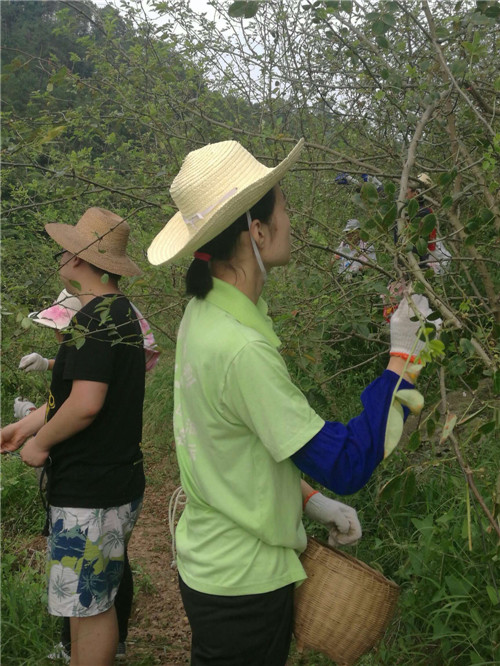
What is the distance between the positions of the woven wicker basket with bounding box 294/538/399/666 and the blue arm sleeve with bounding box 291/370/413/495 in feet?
1.14

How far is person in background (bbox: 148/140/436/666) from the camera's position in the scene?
4.73ft

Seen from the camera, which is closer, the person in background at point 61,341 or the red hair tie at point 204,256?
the red hair tie at point 204,256

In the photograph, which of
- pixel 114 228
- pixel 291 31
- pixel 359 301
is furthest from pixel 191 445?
pixel 291 31

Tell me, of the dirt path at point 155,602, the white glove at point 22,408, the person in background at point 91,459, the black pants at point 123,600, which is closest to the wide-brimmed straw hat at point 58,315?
the person in background at point 91,459

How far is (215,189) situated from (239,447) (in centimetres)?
64

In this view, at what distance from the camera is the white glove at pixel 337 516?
1.82 metres

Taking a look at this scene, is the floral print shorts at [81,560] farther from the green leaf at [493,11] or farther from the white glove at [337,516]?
the green leaf at [493,11]

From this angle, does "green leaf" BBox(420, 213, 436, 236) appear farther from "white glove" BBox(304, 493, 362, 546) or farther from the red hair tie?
"white glove" BBox(304, 493, 362, 546)

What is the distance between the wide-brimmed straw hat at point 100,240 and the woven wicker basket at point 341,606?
1.33m

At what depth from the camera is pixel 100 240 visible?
2.47 metres

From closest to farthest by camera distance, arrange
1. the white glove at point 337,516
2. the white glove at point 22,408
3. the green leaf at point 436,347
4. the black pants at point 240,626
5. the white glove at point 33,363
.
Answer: the green leaf at point 436,347
the black pants at point 240,626
the white glove at point 337,516
the white glove at point 33,363
the white glove at point 22,408

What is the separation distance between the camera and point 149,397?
5.87m

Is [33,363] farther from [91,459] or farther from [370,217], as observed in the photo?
[370,217]

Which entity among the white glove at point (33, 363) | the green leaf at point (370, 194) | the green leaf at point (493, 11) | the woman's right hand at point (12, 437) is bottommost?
the woman's right hand at point (12, 437)
